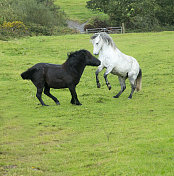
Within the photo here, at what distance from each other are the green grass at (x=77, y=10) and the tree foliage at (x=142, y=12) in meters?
18.9

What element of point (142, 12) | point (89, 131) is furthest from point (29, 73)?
point (142, 12)

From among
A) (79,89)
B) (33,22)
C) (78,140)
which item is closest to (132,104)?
(79,89)

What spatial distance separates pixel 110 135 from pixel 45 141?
1.60 metres

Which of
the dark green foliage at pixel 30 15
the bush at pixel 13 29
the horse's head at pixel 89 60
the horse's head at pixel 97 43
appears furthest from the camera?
the dark green foliage at pixel 30 15

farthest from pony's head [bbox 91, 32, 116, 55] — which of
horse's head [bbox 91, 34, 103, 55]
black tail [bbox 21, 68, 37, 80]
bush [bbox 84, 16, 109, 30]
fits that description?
bush [bbox 84, 16, 109, 30]

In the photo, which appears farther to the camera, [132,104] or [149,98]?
[149,98]

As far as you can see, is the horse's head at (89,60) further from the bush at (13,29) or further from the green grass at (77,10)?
the green grass at (77,10)

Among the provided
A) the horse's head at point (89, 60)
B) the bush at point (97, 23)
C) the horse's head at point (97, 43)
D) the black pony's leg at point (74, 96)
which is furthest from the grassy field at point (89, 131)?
the bush at point (97, 23)

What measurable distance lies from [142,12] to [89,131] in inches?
1869

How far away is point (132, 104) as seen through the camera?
14.8 meters

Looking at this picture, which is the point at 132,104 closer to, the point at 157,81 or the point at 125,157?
the point at 157,81

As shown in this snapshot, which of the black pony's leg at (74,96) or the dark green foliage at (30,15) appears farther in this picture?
the dark green foliage at (30,15)

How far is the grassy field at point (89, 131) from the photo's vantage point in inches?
285

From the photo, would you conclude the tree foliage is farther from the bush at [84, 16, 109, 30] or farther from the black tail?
the black tail
